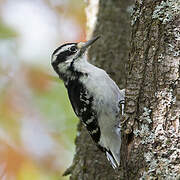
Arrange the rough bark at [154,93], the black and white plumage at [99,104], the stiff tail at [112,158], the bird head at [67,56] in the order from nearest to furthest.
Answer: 1. the rough bark at [154,93]
2. the stiff tail at [112,158]
3. the black and white plumage at [99,104]
4. the bird head at [67,56]

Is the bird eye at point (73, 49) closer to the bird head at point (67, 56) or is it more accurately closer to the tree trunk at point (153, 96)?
the bird head at point (67, 56)

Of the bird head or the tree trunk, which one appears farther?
the bird head

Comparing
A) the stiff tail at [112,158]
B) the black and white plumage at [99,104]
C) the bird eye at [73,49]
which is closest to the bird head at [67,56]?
the bird eye at [73,49]

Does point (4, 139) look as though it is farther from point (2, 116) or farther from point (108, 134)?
point (108, 134)

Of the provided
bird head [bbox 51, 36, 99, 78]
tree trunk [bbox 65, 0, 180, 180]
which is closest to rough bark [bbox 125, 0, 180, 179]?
tree trunk [bbox 65, 0, 180, 180]

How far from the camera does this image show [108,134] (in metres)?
4.79

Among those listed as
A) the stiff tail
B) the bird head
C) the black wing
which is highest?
the bird head

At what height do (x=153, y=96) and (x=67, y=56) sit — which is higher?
(x=67, y=56)

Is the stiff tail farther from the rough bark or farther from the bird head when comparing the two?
the rough bark

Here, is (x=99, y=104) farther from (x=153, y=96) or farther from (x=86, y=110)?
(x=153, y=96)

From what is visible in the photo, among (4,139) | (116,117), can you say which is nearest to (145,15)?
(116,117)

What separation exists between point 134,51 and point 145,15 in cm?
31

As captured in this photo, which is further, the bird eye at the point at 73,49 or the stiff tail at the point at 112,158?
the bird eye at the point at 73,49

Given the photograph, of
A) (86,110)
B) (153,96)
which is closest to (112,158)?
(86,110)
